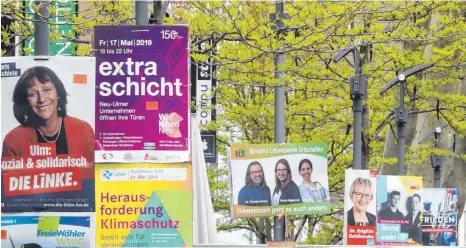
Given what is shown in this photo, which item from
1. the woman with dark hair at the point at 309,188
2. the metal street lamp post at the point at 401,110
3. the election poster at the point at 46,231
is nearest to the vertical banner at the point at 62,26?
the woman with dark hair at the point at 309,188

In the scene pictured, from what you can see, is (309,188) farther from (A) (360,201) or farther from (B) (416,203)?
(B) (416,203)

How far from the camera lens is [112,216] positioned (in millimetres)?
8156

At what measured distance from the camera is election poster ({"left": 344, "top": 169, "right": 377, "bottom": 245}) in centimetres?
1912

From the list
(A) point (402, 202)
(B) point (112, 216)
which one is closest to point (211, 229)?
(B) point (112, 216)

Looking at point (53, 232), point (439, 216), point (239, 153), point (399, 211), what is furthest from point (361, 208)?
point (53, 232)

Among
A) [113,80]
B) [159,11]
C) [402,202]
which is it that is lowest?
[402,202]

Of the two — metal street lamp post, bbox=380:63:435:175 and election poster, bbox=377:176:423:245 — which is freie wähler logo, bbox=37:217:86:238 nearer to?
election poster, bbox=377:176:423:245

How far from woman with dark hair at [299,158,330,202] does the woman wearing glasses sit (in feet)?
6.14

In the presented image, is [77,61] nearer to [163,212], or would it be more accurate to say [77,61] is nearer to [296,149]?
[163,212]

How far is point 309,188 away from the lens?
1725 cm

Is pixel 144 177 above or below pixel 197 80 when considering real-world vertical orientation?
below

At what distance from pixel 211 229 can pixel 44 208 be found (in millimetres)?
3596

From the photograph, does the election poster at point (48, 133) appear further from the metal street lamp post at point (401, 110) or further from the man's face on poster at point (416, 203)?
the metal street lamp post at point (401, 110)

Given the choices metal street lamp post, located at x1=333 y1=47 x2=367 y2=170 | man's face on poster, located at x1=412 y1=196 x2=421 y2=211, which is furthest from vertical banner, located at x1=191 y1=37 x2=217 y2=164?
man's face on poster, located at x1=412 y1=196 x2=421 y2=211
